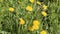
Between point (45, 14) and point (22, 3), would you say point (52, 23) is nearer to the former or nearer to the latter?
point (45, 14)

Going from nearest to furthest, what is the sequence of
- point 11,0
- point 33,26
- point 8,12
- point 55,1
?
point 33,26 → point 8,12 → point 11,0 → point 55,1

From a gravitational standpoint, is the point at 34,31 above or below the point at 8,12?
below

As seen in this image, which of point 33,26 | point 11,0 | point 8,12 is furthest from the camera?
point 11,0

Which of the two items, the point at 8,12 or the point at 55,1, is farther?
the point at 55,1

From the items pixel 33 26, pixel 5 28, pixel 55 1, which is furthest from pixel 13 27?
pixel 55 1

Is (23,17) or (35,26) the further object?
(23,17)

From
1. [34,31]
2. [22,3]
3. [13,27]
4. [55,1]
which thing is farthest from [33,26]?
[55,1]
